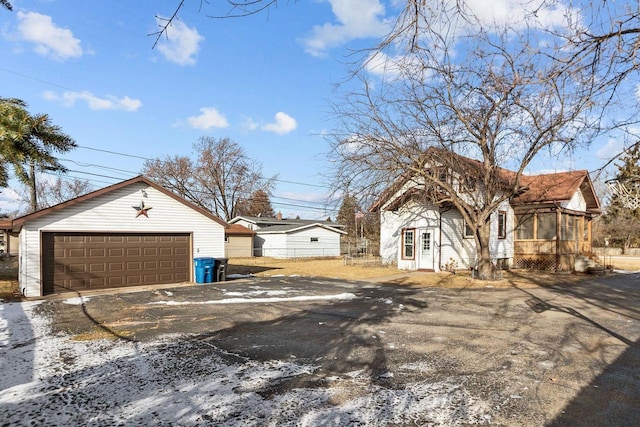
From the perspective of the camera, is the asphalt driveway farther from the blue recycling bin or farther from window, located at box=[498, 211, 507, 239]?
window, located at box=[498, 211, 507, 239]

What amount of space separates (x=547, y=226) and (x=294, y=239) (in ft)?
76.7

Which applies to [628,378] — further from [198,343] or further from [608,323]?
[198,343]

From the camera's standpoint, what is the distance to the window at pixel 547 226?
20422mm

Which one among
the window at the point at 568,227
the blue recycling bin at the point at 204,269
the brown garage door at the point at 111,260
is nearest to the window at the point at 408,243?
the window at the point at 568,227

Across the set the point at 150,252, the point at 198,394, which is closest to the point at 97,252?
the point at 150,252

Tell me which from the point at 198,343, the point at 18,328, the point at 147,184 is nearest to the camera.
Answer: the point at 198,343

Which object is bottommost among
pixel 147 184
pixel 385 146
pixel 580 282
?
pixel 580 282

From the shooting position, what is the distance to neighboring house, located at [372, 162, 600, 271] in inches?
795

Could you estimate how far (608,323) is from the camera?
8.63 metres

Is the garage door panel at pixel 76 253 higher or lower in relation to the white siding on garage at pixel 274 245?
higher

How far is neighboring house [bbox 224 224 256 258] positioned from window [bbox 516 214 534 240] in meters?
24.4

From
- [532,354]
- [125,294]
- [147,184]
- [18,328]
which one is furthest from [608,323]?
[147,184]

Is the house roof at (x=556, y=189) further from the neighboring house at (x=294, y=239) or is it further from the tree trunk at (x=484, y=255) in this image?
the neighboring house at (x=294, y=239)

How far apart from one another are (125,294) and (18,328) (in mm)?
5053
